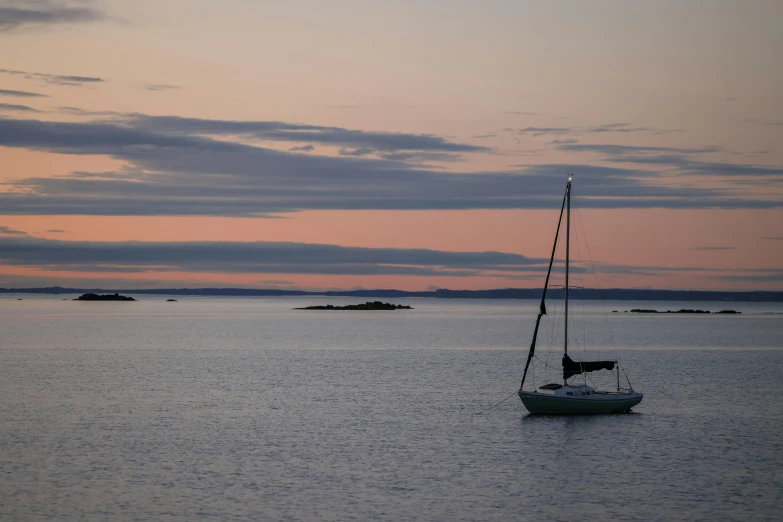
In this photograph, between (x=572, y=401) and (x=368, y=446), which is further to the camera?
(x=572, y=401)

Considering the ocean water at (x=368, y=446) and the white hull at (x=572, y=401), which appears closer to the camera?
the ocean water at (x=368, y=446)

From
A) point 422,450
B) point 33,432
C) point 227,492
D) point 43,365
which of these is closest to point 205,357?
Result: point 43,365

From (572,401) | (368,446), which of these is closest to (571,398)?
(572,401)

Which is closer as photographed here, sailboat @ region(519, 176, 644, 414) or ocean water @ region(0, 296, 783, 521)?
ocean water @ region(0, 296, 783, 521)

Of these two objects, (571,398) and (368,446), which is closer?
(368,446)

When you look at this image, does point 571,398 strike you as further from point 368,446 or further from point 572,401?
point 368,446

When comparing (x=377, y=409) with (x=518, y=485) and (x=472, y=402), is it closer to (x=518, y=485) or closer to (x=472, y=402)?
(x=472, y=402)

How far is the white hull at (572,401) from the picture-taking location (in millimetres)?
56000

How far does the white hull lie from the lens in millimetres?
56000

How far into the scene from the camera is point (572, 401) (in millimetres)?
56188

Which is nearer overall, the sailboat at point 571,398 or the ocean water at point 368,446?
the ocean water at point 368,446

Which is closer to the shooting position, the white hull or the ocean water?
the ocean water

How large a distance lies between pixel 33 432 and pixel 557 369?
60626 millimetres

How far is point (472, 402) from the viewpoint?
211 ft
